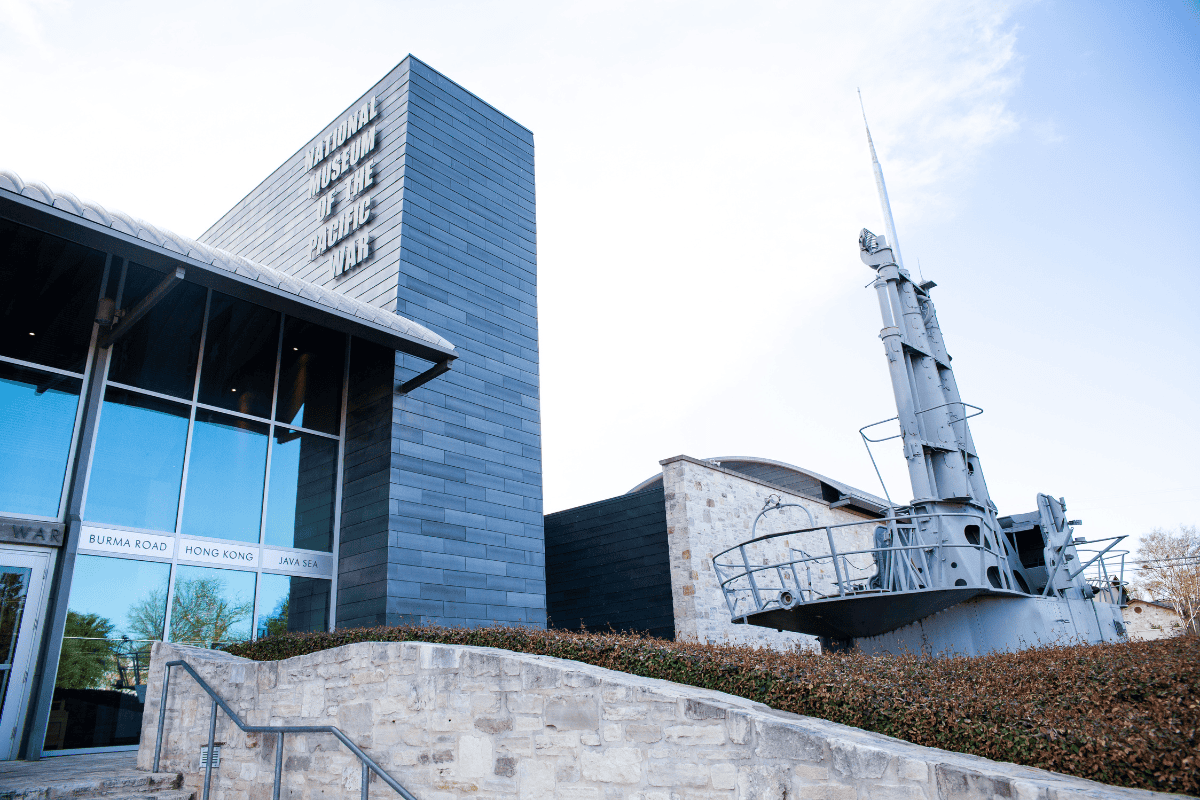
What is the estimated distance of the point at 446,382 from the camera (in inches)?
448

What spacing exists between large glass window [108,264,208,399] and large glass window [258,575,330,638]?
2.77 metres

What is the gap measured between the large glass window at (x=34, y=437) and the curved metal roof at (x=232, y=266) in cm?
253

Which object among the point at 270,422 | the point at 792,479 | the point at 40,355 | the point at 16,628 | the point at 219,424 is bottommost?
the point at 16,628

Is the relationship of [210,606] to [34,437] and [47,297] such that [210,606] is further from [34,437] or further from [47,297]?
[47,297]

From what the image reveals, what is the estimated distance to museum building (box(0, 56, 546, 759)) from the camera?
8312mm

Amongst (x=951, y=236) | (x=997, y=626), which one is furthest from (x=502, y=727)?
(x=951, y=236)

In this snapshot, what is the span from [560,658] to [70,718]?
5878 mm

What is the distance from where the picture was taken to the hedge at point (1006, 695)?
3.56 m

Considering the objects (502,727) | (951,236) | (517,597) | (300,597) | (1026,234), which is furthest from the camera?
(951,236)

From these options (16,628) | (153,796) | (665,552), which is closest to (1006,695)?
(153,796)

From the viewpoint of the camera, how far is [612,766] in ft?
16.0

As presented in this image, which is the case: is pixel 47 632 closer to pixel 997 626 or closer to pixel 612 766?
pixel 612 766

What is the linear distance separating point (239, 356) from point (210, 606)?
342cm

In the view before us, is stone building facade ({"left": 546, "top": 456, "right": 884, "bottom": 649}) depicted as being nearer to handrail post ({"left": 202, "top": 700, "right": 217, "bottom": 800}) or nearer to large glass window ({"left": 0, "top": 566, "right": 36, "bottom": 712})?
handrail post ({"left": 202, "top": 700, "right": 217, "bottom": 800})
